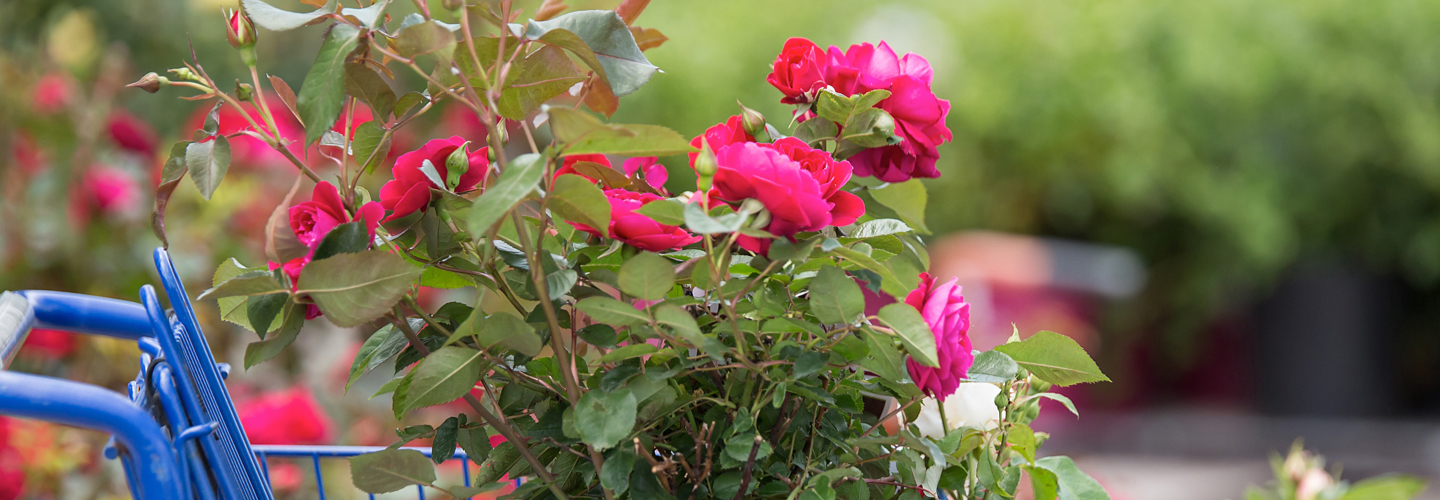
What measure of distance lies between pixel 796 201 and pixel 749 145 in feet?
0.10

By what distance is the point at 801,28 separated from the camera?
2.80m

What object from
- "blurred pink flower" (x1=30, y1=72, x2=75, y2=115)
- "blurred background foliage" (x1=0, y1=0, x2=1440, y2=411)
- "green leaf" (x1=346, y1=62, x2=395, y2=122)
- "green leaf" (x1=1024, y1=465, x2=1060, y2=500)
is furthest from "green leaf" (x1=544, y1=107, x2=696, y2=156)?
"blurred background foliage" (x1=0, y1=0, x2=1440, y2=411)

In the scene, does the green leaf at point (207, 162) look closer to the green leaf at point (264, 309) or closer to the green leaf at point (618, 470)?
the green leaf at point (264, 309)

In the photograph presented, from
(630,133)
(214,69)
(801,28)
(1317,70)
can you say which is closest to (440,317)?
(630,133)

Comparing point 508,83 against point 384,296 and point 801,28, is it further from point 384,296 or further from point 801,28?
point 801,28

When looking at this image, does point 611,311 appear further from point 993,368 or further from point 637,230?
point 993,368

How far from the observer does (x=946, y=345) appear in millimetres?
359

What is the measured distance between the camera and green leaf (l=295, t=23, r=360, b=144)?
1.01 ft

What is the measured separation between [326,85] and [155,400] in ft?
0.55

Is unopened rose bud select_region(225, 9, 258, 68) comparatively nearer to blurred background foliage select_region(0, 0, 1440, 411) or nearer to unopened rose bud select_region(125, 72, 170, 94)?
unopened rose bud select_region(125, 72, 170, 94)

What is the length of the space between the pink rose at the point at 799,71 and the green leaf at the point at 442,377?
0.56 feet

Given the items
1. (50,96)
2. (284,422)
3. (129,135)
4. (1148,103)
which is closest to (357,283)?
(284,422)

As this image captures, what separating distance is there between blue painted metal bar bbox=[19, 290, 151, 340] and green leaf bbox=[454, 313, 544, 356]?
21 centimetres

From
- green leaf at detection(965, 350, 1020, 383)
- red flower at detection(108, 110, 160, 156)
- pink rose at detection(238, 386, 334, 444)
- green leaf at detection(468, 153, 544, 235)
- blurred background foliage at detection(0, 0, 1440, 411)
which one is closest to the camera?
green leaf at detection(468, 153, 544, 235)
